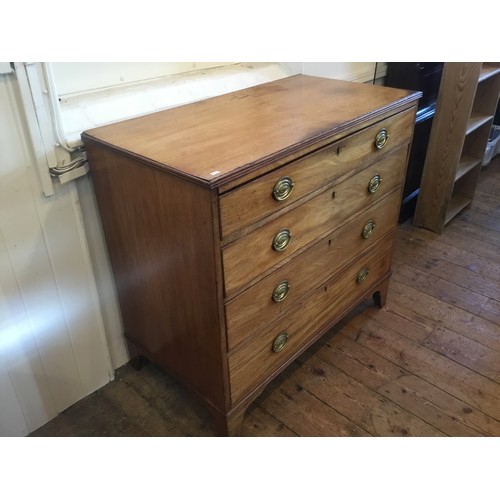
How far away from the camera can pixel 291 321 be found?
1414 millimetres

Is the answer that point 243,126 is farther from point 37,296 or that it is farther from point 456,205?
point 456,205

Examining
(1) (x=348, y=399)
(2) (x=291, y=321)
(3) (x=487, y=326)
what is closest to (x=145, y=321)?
(2) (x=291, y=321)

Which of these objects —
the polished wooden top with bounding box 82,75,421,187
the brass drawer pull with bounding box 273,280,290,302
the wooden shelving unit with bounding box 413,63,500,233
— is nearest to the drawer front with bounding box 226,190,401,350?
the brass drawer pull with bounding box 273,280,290,302

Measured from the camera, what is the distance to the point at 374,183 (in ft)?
4.90

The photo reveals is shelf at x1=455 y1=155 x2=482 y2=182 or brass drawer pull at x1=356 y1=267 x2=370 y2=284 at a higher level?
shelf at x1=455 y1=155 x2=482 y2=182

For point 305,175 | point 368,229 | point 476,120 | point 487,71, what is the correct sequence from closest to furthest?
1. point 305,175
2. point 368,229
3. point 487,71
4. point 476,120

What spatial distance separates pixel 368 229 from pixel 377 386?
1.72ft

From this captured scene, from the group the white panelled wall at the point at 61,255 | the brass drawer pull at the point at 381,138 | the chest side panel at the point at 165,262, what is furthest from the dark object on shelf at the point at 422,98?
the chest side panel at the point at 165,262

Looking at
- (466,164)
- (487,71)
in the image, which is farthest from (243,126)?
(466,164)

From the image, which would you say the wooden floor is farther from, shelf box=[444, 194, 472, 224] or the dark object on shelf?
the dark object on shelf

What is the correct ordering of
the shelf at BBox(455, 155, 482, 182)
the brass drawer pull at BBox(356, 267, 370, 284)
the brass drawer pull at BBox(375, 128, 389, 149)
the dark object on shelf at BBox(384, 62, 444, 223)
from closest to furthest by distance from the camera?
the brass drawer pull at BBox(375, 128, 389, 149) → the brass drawer pull at BBox(356, 267, 370, 284) → the dark object on shelf at BBox(384, 62, 444, 223) → the shelf at BBox(455, 155, 482, 182)

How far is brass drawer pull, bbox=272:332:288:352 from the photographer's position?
1.37 metres

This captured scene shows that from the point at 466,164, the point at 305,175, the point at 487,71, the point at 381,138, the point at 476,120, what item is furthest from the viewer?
the point at 466,164

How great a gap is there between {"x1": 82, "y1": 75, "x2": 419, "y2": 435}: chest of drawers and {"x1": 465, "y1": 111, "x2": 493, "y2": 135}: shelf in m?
0.91
